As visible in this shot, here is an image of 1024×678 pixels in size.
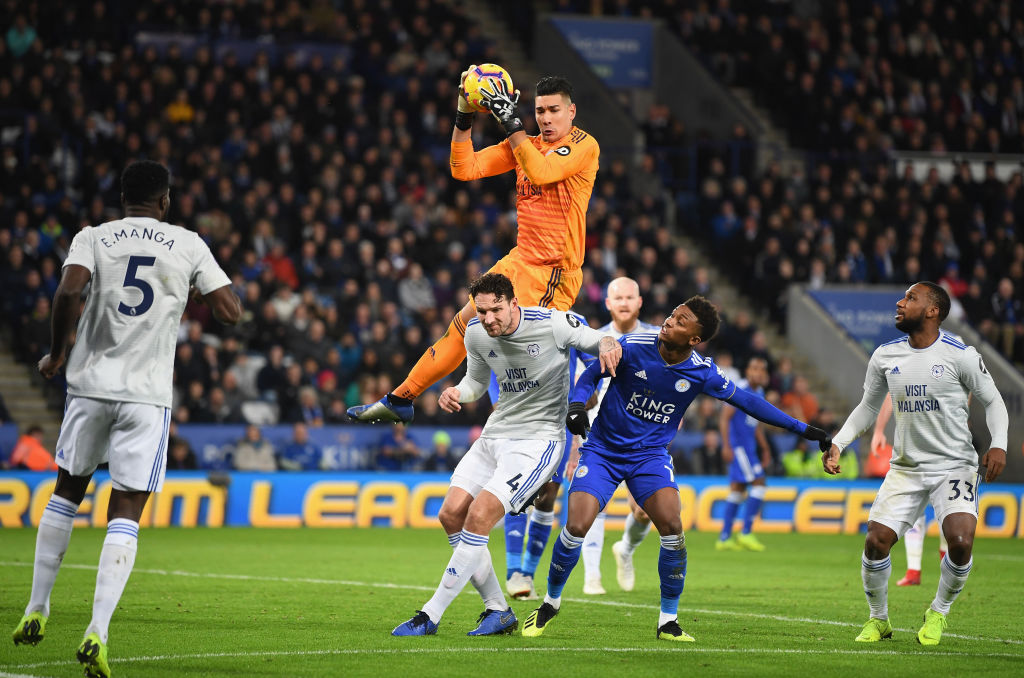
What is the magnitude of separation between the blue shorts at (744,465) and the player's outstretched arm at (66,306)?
11856mm

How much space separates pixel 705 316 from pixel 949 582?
2321 mm

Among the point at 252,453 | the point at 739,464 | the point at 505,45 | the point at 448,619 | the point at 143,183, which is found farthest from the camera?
the point at 505,45

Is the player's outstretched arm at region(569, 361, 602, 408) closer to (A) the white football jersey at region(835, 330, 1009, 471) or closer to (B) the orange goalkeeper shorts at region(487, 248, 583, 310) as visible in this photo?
(B) the orange goalkeeper shorts at region(487, 248, 583, 310)

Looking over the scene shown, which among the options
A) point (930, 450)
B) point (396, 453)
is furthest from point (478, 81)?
point (396, 453)

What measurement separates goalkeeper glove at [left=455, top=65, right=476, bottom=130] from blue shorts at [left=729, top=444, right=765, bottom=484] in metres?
9.01

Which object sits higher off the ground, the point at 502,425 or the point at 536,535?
the point at 502,425

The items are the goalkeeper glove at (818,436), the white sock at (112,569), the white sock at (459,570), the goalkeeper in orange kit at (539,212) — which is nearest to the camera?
the white sock at (112,569)

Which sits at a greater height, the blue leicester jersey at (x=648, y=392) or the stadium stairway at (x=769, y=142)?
the stadium stairway at (x=769, y=142)

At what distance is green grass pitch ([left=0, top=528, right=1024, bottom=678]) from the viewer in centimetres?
761

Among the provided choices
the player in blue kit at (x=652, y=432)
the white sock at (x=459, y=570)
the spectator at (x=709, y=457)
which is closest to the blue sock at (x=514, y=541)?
the player in blue kit at (x=652, y=432)

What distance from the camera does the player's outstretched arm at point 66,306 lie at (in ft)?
22.9

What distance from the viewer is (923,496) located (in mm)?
9086

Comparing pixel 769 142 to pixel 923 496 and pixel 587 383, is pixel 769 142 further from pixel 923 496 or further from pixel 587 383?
pixel 587 383

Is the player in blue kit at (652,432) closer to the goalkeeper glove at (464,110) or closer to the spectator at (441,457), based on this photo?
the goalkeeper glove at (464,110)
